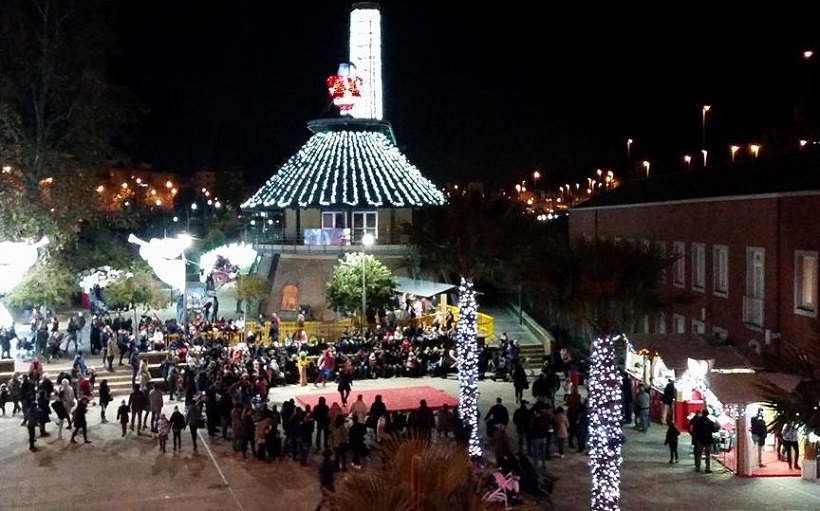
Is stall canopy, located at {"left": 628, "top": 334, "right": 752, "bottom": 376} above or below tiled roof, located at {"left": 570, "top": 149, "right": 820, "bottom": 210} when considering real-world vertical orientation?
below

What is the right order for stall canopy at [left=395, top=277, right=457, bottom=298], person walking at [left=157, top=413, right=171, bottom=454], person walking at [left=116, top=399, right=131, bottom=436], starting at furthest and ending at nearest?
stall canopy at [left=395, top=277, right=457, bottom=298] < person walking at [left=116, top=399, right=131, bottom=436] < person walking at [left=157, top=413, right=171, bottom=454]

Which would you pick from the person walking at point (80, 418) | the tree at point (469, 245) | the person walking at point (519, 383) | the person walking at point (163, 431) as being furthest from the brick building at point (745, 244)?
the person walking at point (80, 418)

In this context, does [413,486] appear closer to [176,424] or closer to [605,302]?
[605,302]

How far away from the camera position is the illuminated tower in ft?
169

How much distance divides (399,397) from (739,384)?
1082 cm

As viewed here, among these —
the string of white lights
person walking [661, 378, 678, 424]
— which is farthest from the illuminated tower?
person walking [661, 378, 678, 424]

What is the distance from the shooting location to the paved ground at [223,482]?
1562 cm

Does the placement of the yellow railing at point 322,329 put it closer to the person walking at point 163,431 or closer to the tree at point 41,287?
the tree at point 41,287

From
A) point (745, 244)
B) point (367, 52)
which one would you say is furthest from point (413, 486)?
point (367, 52)

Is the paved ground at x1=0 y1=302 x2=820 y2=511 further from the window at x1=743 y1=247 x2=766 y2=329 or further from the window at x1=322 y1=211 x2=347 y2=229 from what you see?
the window at x1=322 y1=211 x2=347 y2=229

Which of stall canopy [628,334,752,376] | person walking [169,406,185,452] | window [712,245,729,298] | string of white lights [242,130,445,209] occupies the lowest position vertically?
person walking [169,406,185,452]

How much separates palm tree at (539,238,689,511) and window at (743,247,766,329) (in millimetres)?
7868

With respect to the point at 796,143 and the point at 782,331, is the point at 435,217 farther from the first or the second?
the point at 796,143

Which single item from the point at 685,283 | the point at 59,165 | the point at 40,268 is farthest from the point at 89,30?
the point at 685,283
